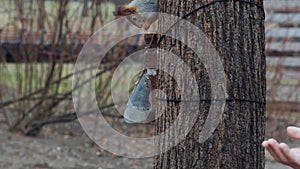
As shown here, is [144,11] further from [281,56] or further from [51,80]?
[281,56]

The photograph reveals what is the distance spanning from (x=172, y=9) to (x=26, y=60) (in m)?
4.69

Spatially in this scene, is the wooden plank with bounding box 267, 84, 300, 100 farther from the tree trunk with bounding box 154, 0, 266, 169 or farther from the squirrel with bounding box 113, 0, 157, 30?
the tree trunk with bounding box 154, 0, 266, 169

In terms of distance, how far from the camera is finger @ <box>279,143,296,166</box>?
224 cm

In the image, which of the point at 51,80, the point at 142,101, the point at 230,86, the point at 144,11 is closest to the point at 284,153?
the point at 230,86

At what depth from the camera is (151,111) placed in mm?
2891

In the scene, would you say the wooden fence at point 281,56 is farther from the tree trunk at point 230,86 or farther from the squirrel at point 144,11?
the tree trunk at point 230,86

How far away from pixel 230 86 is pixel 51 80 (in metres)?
4.83

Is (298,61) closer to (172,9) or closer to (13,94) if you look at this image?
(13,94)

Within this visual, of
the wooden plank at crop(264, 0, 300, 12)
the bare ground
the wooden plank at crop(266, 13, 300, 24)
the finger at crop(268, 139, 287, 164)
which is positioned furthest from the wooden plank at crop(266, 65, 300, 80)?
the finger at crop(268, 139, 287, 164)

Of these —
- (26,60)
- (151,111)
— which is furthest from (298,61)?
(151,111)

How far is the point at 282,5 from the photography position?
313 inches

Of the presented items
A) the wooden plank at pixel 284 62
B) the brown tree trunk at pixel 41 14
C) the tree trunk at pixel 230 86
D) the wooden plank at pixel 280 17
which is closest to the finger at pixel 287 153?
the tree trunk at pixel 230 86

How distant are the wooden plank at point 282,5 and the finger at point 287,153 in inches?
222

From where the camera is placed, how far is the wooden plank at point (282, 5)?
25.7ft
